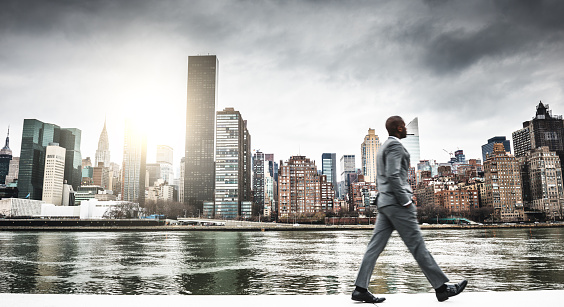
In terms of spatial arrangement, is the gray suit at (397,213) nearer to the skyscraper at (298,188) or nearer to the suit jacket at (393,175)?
the suit jacket at (393,175)

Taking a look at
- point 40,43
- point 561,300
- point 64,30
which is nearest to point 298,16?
point 64,30

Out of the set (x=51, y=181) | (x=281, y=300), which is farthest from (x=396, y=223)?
(x=51, y=181)

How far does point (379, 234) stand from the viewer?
4.25 meters

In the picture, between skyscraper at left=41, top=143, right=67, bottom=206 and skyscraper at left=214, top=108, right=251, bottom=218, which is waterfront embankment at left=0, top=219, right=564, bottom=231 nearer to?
skyscraper at left=214, top=108, right=251, bottom=218

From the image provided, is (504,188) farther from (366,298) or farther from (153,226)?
(366,298)

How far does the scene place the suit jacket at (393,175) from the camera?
4.00m

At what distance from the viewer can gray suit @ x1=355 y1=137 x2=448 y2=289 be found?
4.02 metres

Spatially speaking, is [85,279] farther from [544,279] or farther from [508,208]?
[508,208]

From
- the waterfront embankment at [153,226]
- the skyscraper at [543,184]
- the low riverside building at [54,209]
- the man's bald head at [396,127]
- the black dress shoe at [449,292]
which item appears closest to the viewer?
the black dress shoe at [449,292]

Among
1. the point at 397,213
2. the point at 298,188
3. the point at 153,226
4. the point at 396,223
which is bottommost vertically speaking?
the point at 153,226

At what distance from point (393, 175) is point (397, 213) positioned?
406mm

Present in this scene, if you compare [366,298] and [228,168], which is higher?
[228,168]

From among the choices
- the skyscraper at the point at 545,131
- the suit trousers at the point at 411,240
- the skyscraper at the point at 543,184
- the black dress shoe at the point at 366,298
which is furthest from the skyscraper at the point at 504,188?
the black dress shoe at the point at 366,298

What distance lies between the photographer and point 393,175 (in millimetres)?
4043
